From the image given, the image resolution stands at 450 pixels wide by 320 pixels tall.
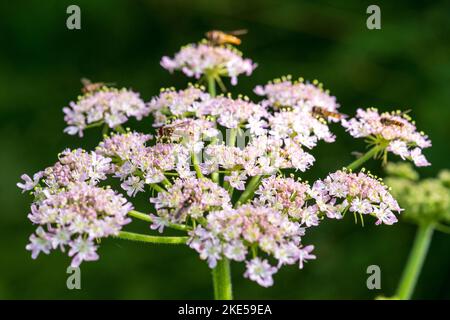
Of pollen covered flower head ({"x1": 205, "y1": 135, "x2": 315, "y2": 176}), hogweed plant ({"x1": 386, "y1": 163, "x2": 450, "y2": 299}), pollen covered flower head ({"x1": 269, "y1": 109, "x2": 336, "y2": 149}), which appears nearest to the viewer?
pollen covered flower head ({"x1": 205, "y1": 135, "x2": 315, "y2": 176})

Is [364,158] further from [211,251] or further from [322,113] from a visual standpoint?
[211,251]

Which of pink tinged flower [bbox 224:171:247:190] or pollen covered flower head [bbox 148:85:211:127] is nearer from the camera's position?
pink tinged flower [bbox 224:171:247:190]

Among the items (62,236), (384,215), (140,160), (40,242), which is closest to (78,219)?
(62,236)

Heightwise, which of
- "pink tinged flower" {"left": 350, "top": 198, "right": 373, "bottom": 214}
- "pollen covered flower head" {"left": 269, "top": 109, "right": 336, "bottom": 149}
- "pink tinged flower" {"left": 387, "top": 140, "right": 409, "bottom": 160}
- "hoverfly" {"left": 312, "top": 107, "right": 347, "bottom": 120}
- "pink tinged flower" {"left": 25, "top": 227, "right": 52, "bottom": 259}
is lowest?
"pink tinged flower" {"left": 25, "top": 227, "right": 52, "bottom": 259}

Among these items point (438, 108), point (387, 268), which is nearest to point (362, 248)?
point (387, 268)

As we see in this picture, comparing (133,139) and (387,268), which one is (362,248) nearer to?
(387,268)

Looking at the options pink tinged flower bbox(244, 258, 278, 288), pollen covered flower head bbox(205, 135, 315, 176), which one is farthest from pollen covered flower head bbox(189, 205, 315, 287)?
pollen covered flower head bbox(205, 135, 315, 176)

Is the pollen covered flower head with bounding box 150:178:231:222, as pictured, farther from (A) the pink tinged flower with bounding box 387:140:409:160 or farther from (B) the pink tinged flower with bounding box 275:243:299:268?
(A) the pink tinged flower with bounding box 387:140:409:160
